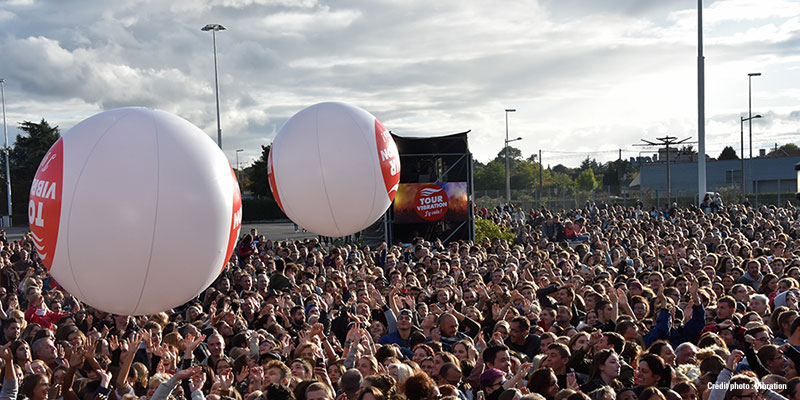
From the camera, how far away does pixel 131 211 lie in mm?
4148

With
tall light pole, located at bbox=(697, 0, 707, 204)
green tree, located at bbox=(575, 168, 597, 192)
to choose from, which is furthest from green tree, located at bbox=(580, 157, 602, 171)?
tall light pole, located at bbox=(697, 0, 707, 204)

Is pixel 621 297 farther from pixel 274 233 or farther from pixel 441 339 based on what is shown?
pixel 274 233

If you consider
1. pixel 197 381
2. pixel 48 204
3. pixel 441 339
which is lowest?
pixel 441 339

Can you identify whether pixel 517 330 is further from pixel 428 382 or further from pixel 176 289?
pixel 176 289

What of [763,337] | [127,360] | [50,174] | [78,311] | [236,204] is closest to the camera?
[50,174]

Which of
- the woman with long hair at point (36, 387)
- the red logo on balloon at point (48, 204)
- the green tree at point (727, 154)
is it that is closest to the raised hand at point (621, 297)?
the woman with long hair at point (36, 387)

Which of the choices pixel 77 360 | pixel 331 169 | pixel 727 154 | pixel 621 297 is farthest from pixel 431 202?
pixel 727 154

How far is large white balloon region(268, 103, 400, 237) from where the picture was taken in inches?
294

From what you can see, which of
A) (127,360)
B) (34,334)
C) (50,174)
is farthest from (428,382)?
(34,334)

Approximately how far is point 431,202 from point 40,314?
12.2 metres

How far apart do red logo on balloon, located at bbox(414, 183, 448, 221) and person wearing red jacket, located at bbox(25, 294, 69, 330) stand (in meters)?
11.6

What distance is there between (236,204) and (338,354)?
10.2 feet

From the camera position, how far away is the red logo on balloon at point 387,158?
788cm

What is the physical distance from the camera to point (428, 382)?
5.02 m
